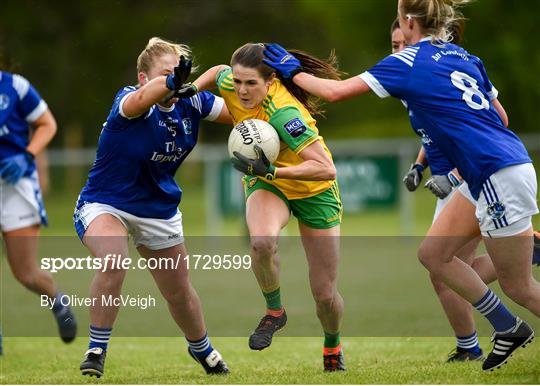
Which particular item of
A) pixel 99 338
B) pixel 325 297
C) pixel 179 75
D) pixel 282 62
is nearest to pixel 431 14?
pixel 282 62

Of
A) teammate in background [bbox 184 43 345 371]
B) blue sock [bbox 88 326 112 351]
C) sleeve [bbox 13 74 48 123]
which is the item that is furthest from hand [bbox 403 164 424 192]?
sleeve [bbox 13 74 48 123]

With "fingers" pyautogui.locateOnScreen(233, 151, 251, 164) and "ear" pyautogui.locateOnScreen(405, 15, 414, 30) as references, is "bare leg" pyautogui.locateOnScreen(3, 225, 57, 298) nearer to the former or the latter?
"fingers" pyautogui.locateOnScreen(233, 151, 251, 164)

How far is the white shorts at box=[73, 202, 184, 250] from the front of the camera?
19.3 feet

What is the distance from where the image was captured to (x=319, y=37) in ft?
99.8

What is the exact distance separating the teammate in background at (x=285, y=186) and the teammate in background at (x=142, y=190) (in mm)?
228

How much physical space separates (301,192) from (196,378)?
126 cm

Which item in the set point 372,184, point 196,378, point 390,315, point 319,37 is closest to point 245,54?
point 196,378

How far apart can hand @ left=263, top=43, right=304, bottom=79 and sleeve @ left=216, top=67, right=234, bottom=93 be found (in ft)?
1.10

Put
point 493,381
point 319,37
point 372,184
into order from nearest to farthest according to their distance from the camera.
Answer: point 493,381 < point 372,184 < point 319,37

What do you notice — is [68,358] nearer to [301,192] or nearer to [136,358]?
[136,358]

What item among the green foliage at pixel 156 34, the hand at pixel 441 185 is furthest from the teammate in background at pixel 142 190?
the green foliage at pixel 156 34

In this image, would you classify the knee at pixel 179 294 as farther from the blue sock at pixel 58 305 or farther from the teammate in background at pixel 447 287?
the blue sock at pixel 58 305

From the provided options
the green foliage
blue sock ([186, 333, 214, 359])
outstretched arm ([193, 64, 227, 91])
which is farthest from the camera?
the green foliage

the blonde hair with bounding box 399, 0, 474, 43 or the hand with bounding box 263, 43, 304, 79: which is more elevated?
the blonde hair with bounding box 399, 0, 474, 43
